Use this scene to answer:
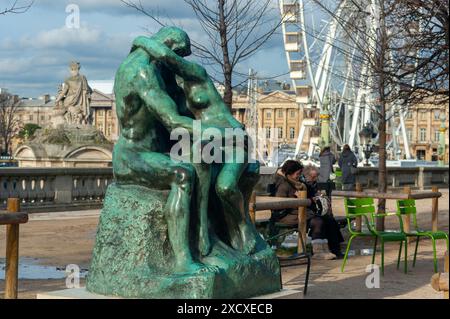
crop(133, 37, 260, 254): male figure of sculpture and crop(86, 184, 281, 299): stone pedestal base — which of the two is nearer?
crop(86, 184, 281, 299): stone pedestal base

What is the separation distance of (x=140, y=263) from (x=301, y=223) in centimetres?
553

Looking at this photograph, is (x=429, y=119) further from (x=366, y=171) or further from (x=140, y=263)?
(x=140, y=263)

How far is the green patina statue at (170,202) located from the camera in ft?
23.4

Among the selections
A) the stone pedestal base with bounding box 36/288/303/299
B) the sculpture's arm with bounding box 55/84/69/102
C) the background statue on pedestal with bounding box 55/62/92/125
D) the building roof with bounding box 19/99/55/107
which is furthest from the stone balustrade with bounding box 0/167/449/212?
the building roof with bounding box 19/99/55/107

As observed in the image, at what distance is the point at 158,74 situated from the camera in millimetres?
7430

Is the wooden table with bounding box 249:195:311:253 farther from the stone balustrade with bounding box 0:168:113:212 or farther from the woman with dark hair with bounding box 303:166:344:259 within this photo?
the stone balustrade with bounding box 0:168:113:212

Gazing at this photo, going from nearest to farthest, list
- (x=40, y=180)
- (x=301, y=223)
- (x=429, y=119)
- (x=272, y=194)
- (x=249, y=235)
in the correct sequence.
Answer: (x=249, y=235), (x=301, y=223), (x=272, y=194), (x=40, y=180), (x=429, y=119)

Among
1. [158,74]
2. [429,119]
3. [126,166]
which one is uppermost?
[429,119]

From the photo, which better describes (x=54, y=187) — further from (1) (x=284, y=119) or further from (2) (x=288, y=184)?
(1) (x=284, y=119)

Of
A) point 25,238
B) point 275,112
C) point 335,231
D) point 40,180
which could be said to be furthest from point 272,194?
point 275,112

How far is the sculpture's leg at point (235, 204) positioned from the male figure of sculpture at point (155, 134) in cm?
34

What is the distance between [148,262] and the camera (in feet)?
23.7

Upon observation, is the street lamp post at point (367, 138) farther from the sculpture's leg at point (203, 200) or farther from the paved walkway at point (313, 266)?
the sculpture's leg at point (203, 200)

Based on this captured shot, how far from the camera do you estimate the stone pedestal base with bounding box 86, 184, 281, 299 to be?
704cm
